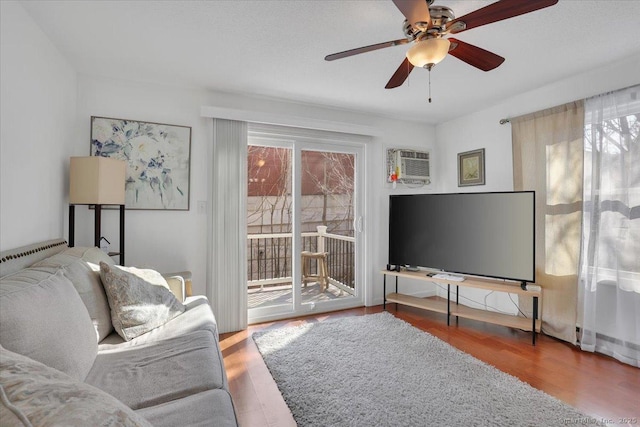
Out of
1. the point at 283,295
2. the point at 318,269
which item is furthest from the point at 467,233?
the point at 283,295

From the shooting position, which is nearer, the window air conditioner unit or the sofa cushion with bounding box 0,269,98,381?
the sofa cushion with bounding box 0,269,98,381

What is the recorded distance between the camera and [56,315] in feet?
4.04

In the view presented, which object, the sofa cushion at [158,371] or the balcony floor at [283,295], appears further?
the balcony floor at [283,295]

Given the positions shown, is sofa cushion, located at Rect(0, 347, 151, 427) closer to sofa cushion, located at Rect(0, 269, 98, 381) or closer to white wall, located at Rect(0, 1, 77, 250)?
sofa cushion, located at Rect(0, 269, 98, 381)

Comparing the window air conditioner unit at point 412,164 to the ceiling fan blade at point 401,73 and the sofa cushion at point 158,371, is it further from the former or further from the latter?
the sofa cushion at point 158,371

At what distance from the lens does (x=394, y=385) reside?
2076 mm

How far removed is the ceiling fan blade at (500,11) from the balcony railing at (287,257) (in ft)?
8.51

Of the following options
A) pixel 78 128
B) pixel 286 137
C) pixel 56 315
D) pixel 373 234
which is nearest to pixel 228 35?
pixel 286 137

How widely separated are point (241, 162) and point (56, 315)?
7.08 feet

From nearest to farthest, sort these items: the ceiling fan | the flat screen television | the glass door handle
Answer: the ceiling fan
the flat screen television
the glass door handle

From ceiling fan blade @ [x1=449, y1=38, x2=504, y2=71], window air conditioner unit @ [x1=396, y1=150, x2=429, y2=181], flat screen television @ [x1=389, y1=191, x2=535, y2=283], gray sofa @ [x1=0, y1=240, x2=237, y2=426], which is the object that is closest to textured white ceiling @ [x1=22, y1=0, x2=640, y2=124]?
ceiling fan blade @ [x1=449, y1=38, x2=504, y2=71]

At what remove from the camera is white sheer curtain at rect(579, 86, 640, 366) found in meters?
2.42

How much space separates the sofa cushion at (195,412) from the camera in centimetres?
107

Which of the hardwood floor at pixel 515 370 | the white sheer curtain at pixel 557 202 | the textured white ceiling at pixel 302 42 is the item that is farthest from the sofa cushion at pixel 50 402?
the white sheer curtain at pixel 557 202
